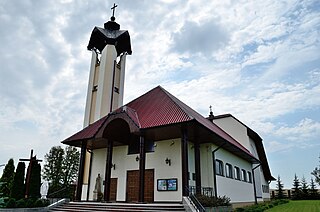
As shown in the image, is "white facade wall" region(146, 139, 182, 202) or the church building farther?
"white facade wall" region(146, 139, 182, 202)

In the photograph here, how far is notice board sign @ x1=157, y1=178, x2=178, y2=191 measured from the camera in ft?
45.3

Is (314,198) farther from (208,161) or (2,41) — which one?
(2,41)

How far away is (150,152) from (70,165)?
22735mm

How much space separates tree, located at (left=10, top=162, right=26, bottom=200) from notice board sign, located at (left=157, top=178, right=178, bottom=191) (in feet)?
24.5

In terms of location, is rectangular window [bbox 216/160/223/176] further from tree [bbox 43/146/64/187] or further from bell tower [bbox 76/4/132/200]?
tree [bbox 43/146/64/187]

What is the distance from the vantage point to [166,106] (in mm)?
14656

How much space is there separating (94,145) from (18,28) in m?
7.96

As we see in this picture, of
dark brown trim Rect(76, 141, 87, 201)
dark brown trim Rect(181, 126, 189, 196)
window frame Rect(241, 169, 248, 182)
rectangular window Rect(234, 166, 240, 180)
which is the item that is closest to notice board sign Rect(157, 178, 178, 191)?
dark brown trim Rect(181, 126, 189, 196)

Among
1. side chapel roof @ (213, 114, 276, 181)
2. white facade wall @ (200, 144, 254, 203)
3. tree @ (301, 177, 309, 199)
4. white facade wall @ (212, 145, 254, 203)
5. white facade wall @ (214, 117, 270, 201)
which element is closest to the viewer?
white facade wall @ (200, 144, 254, 203)

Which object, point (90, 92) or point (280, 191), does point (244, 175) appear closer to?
point (90, 92)

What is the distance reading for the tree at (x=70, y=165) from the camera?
3378 centimetres

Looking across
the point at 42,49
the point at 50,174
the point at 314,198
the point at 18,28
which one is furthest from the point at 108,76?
the point at 314,198

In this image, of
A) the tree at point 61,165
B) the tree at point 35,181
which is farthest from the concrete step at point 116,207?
the tree at point 61,165

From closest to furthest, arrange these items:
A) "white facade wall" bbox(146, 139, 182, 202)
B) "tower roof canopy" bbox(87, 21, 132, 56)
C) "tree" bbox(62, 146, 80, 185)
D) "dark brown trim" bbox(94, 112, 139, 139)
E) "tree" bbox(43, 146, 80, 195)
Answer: "dark brown trim" bbox(94, 112, 139, 139)
"white facade wall" bbox(146, 139, 182, 202)
"tower roof canopy" bbox(87, 21, 132, 56)
"tree" bbox(43, 146, 80, 195)
"tree" bbox(62, 146, 80, 185)
